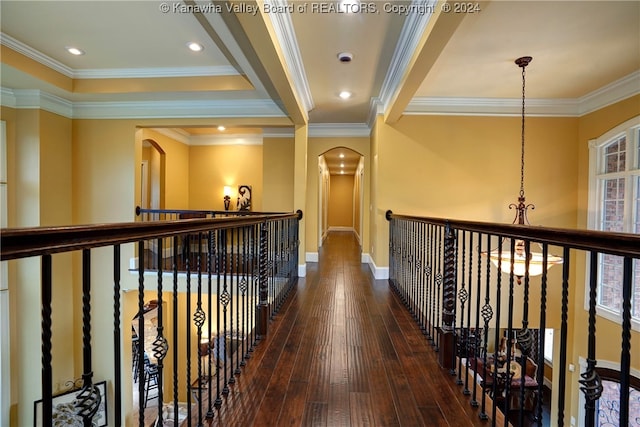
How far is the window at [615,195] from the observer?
4000 millimetres

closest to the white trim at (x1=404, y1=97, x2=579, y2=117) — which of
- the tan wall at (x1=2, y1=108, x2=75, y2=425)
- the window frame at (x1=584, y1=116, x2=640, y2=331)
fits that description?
the window frame at (x1=584, y1=116, x2=640, y2=331)

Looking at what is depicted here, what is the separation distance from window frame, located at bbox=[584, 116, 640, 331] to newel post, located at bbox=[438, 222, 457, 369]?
3.37 metres

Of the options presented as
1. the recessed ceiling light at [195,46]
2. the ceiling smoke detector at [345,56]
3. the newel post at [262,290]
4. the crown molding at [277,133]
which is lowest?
the newel post at [262,290]

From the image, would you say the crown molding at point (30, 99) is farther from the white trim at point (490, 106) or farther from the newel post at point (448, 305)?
the newel post at point (448, 305)

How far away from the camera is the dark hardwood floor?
166 centimetres

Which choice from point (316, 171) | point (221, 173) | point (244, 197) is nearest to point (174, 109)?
point (221, 173)

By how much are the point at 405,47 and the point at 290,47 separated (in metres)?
1.16

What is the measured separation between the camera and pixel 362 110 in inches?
211

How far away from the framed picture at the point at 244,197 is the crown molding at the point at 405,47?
406 centimetres

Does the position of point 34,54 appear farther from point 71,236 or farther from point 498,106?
point 498,106

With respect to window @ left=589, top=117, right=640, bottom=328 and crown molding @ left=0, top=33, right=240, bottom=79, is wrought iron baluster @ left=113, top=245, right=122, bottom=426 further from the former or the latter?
window @ left=589, top=117, right=640, bottom=328

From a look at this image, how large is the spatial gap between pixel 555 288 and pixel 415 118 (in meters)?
3.39

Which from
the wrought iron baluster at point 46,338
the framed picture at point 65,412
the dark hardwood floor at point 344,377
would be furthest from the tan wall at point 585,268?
the framed picture at point 65,412

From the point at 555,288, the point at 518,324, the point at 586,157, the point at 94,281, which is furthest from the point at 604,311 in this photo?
the point at 94,281
